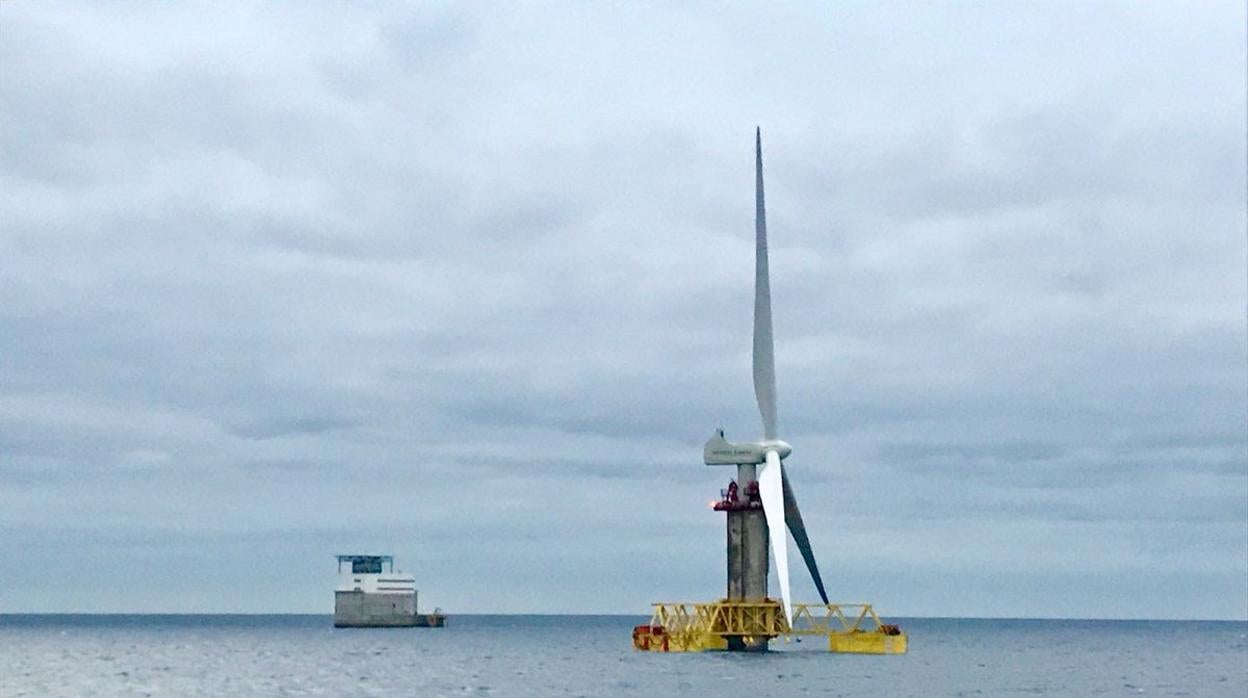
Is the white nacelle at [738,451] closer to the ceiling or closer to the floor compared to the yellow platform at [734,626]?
closer to the ceiling

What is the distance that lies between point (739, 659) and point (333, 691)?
41510 mm

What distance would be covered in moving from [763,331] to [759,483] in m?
13.6

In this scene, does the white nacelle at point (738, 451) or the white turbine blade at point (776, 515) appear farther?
the white nacelle at point (738, 451)

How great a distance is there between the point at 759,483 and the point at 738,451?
5.45 meters

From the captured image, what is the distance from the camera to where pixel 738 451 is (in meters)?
153

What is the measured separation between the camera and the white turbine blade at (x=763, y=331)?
152 meters

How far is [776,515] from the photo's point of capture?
14338 cm

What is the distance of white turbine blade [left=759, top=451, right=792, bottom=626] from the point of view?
14075 cm

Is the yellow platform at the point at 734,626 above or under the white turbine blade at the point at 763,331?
under

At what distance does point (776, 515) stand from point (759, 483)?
5.58 m

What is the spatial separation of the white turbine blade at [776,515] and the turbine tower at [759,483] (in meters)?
0.08

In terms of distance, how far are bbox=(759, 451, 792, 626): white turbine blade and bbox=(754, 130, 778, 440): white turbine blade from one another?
6.11m


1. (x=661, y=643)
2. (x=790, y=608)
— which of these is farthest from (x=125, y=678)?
(x=790, y=608)

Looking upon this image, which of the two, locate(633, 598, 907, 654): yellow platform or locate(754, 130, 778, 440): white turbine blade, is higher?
locate(754, 130, 778, 440): white turbine blade
